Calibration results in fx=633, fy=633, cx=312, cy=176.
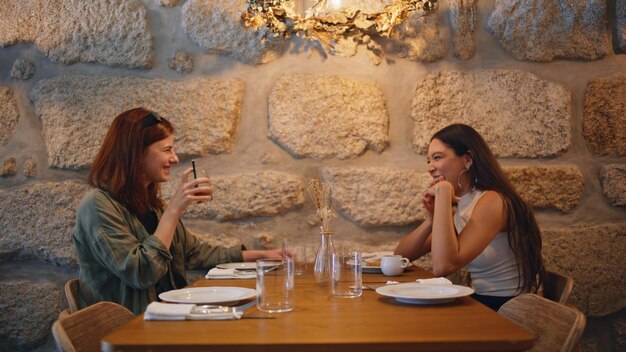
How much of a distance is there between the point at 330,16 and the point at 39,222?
138 centimetres

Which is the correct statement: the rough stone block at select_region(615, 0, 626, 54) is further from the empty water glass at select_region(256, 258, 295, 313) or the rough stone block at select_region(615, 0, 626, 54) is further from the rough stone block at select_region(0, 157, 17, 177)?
the rough stone block at select_region(0, 157, 17, 177)

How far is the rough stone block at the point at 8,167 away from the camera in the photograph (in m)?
2.48

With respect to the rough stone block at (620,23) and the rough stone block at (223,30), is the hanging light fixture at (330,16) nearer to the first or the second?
the rough stone block at (223,30)

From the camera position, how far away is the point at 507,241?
2.10 meters

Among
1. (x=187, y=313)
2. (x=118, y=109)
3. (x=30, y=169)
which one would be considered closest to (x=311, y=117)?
(x=118, y=109)

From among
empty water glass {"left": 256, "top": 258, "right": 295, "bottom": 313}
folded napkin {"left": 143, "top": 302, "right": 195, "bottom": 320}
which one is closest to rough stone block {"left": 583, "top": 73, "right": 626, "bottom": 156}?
empty water glass {"left": 256, "top": 258, "right": 295, "bottom": 313}

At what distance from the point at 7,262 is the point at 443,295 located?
1.84 meters

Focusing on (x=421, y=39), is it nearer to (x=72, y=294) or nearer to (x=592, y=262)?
(x=592, y=262)

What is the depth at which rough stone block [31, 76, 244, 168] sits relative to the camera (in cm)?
248

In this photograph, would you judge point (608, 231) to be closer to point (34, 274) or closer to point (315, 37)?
point (315, 37)

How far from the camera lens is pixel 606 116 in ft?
8.29

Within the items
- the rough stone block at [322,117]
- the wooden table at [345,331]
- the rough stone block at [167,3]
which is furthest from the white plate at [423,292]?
the rough stone block at [167,3]

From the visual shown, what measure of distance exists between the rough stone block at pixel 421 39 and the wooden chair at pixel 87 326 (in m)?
1.56

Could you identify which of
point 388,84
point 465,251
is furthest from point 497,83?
point 465,251
